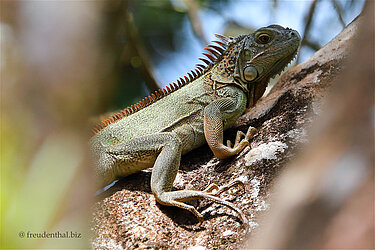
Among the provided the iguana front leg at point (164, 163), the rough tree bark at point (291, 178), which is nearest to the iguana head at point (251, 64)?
the rough tree bark at point (291, 178)

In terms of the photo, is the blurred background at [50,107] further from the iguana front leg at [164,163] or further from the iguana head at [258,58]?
the iguana head at [258,58]

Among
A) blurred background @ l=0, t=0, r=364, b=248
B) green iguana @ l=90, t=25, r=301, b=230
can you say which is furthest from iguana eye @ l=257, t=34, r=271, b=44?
blurred background @ l=0, t=0, r=364, b=248

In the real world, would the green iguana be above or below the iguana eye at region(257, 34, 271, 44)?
below

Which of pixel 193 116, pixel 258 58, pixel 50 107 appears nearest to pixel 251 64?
pixel 258 58

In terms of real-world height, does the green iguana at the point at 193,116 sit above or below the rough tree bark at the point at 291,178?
above

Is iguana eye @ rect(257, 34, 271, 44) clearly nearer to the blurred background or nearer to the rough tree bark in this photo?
the rough tree bark

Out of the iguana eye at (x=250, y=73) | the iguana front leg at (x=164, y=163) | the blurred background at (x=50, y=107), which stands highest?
the iguana eye at (x=250, y=73)

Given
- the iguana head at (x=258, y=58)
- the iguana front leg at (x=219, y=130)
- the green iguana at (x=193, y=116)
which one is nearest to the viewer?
the green iguana at (x=193, y=116)

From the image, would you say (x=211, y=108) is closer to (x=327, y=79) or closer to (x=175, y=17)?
(x=327, y=79)
